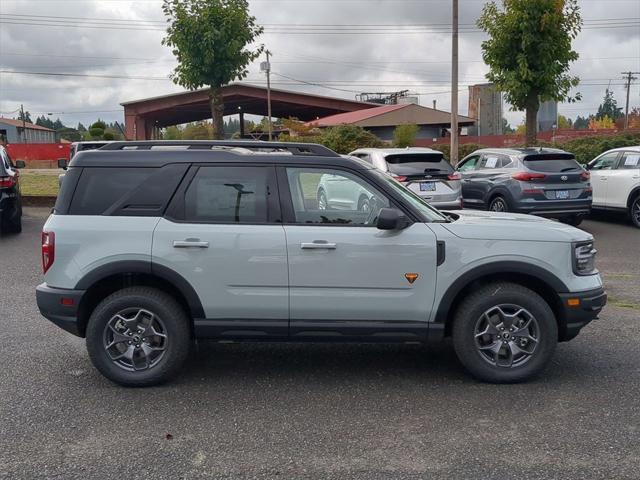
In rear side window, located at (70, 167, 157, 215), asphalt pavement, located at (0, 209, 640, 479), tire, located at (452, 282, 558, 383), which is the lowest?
asphalt pavement, located at (0, 209, 640, 479)

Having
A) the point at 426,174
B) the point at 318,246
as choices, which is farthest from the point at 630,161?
the point at 318,246

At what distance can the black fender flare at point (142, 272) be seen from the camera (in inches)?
191

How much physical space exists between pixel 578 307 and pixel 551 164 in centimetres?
841

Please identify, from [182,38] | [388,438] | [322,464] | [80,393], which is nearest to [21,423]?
[80,393]

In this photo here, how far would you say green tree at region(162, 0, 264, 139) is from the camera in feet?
56.9

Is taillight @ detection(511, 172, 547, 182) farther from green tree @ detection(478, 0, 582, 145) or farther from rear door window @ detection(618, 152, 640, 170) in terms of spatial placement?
green tree @ detection(478, 0, 582, 145)

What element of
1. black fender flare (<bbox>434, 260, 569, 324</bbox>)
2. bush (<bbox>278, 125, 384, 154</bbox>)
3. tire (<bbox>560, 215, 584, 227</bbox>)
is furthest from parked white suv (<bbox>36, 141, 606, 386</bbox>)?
bush (<bbox>278, 125, 384, 154</bbox>)

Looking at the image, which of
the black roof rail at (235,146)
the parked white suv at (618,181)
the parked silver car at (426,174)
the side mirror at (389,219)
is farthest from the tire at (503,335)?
the parked white suv at (618,181)

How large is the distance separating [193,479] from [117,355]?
1.63m

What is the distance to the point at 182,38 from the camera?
17516 millimetres

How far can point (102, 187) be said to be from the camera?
5.00 m

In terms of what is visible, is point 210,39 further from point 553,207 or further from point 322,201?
point 322,201

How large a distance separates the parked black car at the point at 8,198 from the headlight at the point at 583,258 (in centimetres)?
1111

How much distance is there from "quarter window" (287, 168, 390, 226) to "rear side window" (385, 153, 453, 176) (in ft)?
22.0
